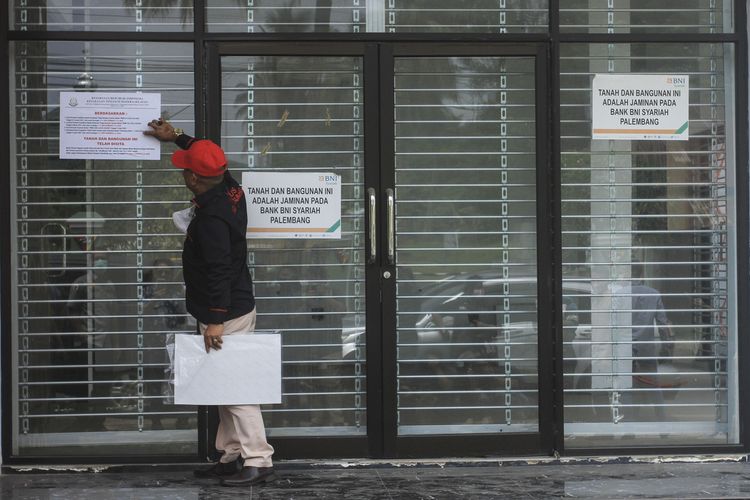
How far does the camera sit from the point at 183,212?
6.35 m

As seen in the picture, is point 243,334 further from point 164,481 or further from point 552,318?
point 552,318

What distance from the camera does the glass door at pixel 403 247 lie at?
22.3 ft

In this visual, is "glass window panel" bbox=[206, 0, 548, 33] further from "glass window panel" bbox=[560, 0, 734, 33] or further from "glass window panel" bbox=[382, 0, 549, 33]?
"glass window panel" bbox=[560, 0, 734, 33]

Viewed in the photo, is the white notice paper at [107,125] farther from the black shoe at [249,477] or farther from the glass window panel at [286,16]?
the black shoe at [249,477]

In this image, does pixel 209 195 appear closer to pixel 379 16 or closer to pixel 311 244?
pixel 311 244

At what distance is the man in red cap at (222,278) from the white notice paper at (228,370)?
6cm

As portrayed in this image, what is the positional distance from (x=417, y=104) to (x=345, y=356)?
5.73 ft

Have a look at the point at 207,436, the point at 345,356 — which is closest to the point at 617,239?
the point at 345,356

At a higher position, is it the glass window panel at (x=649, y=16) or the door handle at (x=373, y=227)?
the glass window panel at (x=649, y=16)

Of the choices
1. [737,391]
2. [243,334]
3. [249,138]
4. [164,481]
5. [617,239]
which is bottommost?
[164,481]

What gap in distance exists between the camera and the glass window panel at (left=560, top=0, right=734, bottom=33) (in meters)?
6.92

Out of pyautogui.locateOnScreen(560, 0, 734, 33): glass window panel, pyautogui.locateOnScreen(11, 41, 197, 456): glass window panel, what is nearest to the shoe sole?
pyautogui.locateOnScreen(11, 41, 197, 456): glass window panel

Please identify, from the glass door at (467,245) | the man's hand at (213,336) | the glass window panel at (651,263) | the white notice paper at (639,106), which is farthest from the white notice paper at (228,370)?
the white notice paper at (639,106)

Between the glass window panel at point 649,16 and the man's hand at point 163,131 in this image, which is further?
the glass window panel at point 649,16
